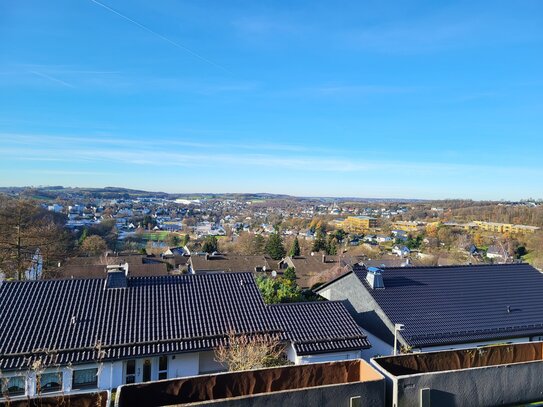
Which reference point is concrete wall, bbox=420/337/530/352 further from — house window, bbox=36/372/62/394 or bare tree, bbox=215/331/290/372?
house window, bbox=36/372/62/394

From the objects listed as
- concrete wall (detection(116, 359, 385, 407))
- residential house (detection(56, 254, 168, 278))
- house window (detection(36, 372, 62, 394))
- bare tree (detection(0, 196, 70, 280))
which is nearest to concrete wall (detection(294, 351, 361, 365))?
concrete wall (detection(116, 359, 385, 407))

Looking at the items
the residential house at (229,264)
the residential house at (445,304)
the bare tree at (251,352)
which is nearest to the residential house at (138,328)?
the bare tree at (251,352)

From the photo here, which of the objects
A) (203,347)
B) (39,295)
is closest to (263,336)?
(203,347)

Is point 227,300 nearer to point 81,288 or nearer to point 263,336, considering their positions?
point 263,336

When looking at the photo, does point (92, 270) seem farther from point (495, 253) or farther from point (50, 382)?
point (495, 253)

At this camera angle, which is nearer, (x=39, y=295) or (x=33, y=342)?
(x=33, y=342)

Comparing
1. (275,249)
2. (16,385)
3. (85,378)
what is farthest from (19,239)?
(275,249)

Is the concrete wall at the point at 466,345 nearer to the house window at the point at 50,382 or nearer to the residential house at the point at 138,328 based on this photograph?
the residential house at the point at 138,328
